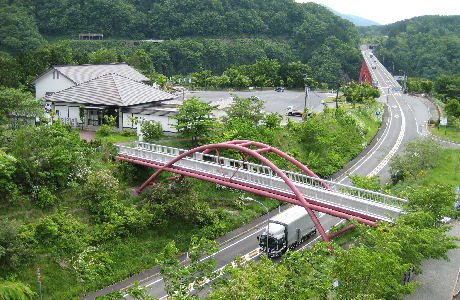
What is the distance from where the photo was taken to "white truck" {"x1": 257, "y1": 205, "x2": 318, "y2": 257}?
101ft

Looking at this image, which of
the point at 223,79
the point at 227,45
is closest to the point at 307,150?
the point at 223,79

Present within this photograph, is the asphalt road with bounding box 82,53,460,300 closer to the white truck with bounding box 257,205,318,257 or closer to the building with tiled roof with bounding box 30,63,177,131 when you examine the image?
the white truck with bounding box 257,205,318,257

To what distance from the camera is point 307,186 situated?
1187 inches

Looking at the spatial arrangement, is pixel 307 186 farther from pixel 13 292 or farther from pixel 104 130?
pixel 13 292

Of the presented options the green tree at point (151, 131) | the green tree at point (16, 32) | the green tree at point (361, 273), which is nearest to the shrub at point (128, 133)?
the green tree at point (151, 131)

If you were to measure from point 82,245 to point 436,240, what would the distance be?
69.9 ft

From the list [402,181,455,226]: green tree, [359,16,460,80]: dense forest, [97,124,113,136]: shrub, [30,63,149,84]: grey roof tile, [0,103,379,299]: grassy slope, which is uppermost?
[359,16,460,80]: dense forest

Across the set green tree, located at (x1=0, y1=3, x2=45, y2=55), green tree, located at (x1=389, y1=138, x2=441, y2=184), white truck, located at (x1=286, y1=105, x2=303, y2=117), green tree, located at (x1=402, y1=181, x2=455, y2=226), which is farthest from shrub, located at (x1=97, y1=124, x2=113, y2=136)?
green tree, located at (x1=0, y1=3, x2=45, y2=55)

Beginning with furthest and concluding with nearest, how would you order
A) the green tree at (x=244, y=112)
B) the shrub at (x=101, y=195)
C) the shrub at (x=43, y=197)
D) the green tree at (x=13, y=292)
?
1. the green tree at (x=244, y=112)
2. the shrub at (x=101, y=195)
3. the shrub at (x=43, y=197)
4. the green tree at (x=13, y=292)

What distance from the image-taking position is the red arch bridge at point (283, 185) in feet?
89.3

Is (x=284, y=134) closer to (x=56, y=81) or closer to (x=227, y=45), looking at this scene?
(x=56, y=81)

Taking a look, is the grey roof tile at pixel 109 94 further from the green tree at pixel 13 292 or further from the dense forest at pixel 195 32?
the dense forest at pixel 195 32

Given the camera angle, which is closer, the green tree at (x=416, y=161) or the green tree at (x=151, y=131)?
the green tree at (x=416, y=161)

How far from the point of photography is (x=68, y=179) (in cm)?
3434
